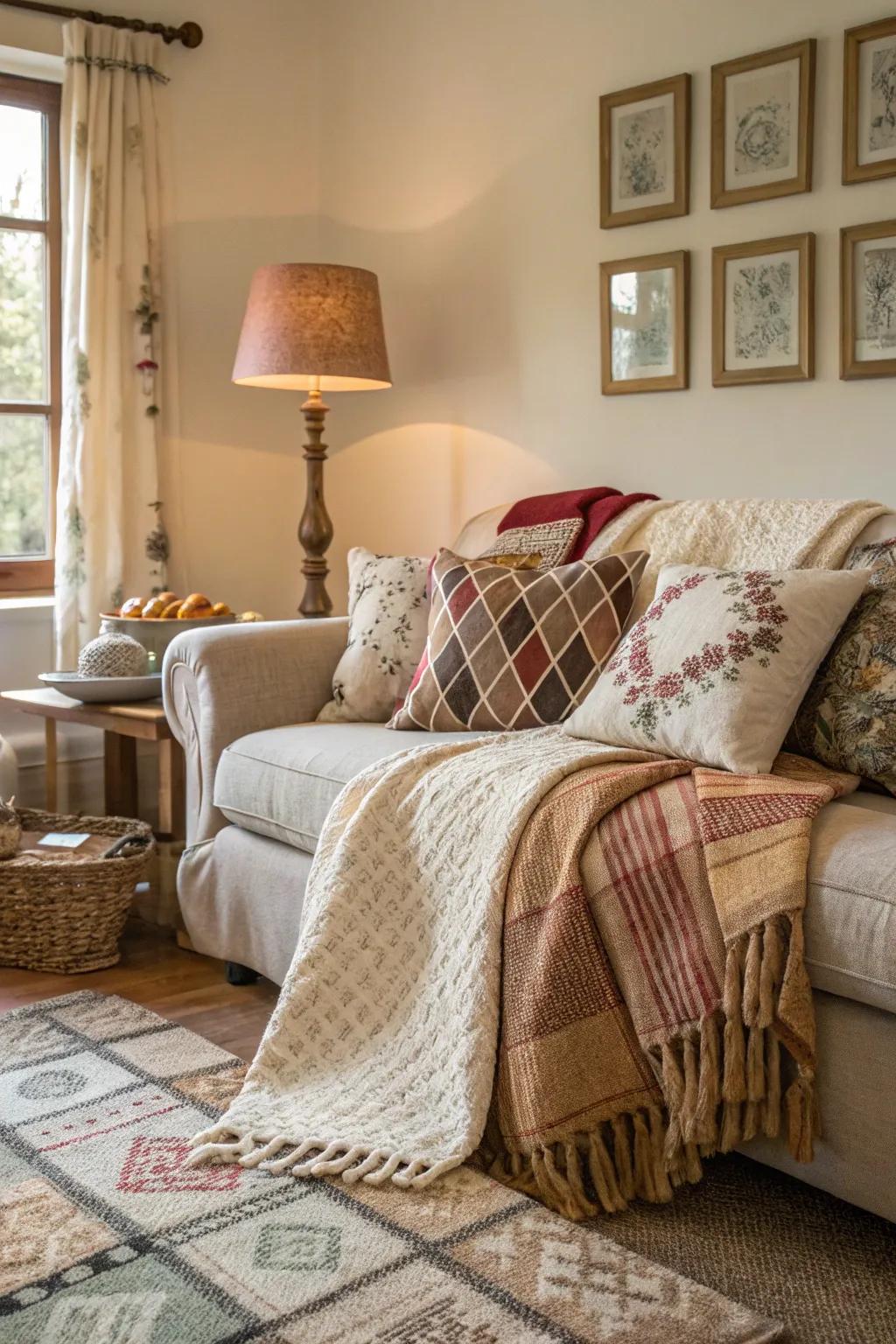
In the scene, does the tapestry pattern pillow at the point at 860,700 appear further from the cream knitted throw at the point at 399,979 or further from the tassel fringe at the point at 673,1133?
the tassel fringe at the point at 673,1133

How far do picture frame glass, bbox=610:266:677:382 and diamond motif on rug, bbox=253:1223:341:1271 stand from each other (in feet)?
7.13

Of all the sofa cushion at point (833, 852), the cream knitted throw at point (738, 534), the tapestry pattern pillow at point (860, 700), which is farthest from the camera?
the cream knitted throw at point (738, 534)

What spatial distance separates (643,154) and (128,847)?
6.49 feet

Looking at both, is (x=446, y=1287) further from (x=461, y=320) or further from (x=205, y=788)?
(x=461, y=320)

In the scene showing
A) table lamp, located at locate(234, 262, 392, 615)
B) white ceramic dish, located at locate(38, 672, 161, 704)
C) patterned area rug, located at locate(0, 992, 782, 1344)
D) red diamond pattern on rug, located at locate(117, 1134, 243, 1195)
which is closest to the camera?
patterned area rug, located at locate(0, 992, 782, 1344)

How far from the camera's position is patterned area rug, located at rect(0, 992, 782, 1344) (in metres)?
1.53

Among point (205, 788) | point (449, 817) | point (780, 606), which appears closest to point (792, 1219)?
point (449, 817)

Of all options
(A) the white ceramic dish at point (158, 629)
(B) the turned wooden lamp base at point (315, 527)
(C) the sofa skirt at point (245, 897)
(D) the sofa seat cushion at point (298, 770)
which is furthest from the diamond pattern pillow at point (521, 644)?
(B) the turned wooden lamp base at point (315, 527)

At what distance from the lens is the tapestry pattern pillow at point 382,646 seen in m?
2.85

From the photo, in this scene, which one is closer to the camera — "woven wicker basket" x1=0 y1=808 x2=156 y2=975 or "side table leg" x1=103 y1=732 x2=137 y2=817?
"woven wicker basket" x1=0 y1=808 x2=156 y2=975

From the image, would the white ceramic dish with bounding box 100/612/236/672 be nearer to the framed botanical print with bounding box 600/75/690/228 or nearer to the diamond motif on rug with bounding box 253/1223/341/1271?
the framed botanical print with bounding box 600/75/690/228

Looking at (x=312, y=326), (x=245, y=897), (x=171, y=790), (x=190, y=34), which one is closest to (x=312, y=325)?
(x=312, y=326)

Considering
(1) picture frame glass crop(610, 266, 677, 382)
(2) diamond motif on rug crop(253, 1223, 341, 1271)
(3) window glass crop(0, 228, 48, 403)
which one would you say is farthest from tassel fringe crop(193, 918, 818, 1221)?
(3) window glass crop(0, 228, 48, 403)

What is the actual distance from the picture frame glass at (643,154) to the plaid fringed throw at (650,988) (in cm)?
183
